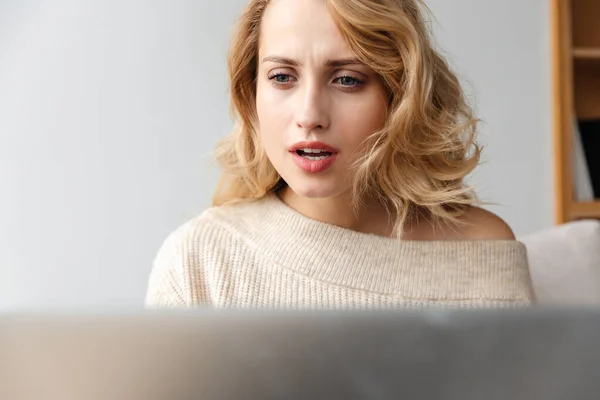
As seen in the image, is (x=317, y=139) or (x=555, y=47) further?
(x=555, y=47)

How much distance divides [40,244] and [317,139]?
1.76 m

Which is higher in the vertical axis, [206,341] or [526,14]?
[526,14]

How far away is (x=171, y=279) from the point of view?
4.03 ft

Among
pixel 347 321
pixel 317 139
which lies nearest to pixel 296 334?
pixel 347 321

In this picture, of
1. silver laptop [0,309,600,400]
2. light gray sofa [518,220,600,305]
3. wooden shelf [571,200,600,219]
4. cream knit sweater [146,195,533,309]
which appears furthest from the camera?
wooden shelf [571,200,600,219]

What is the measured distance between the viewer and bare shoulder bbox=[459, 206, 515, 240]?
1292 mm

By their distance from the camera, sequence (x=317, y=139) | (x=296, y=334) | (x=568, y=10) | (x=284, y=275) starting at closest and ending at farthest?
(x=296, y=334)
(x=317, y=139)
(x=284, y=275)
(x=568, y=10)

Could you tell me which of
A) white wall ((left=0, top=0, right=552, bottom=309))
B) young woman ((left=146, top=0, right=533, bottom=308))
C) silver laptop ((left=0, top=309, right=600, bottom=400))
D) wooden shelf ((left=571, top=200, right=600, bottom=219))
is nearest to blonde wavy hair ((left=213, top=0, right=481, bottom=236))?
young woman ((left=146, top=0, right=533, bottom=308))

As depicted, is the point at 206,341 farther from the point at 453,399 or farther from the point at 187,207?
the point at 187,207

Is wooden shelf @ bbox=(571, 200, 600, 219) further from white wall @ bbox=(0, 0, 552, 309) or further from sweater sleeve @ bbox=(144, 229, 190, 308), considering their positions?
sweater sleeve @ bbox=(144, 229, 190, 308)

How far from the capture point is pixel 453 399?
385 millimetres

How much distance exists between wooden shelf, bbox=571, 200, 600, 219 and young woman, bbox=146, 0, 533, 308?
5.14ft

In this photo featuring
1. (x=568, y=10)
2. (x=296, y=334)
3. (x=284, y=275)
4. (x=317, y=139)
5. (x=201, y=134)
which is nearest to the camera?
(x=296, y=334)

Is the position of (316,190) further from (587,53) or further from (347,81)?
(587,53)
